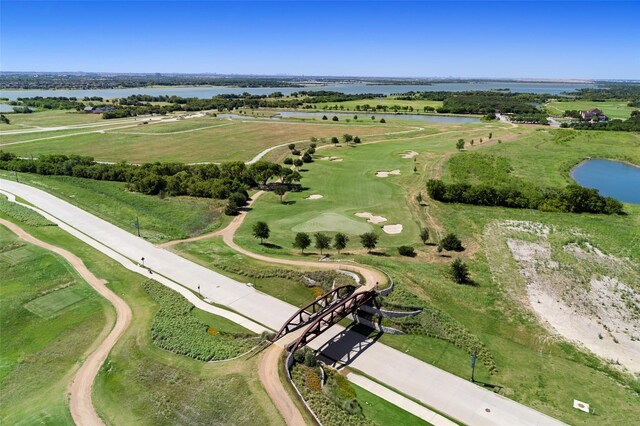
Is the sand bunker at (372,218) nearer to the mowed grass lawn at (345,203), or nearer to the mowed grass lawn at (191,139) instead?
the mowed grass lawn at (345,203)

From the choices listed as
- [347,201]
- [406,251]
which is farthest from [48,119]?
[406,251]

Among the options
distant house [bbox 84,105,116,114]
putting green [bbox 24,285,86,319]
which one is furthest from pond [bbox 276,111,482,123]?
putting green [bbox 24,285,86,319]

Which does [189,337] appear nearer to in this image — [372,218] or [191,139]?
[372,218]

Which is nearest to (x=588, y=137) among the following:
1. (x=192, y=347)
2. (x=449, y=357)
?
(x=449, y=357)

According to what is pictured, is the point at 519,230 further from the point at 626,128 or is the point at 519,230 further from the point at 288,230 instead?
the point at 626,128

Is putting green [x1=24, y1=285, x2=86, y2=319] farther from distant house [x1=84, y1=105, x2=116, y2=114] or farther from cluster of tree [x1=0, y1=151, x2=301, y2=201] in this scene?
distant house [x1=84, y1=105, x2=116, y2=114]

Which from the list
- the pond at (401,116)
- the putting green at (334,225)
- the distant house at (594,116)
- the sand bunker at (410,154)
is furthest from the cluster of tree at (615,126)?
the putting green at (334,225)
